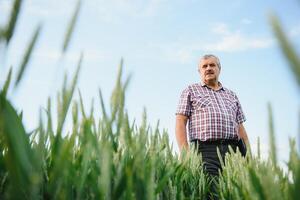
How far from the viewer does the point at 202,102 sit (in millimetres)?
3949

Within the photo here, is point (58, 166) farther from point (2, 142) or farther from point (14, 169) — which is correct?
point (2, 142)

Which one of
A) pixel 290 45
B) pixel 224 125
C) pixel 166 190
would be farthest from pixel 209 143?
pixel 290 45

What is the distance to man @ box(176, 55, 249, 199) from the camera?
374 centimetres

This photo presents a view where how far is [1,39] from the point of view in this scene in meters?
0.49

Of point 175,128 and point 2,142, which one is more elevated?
point 175,128

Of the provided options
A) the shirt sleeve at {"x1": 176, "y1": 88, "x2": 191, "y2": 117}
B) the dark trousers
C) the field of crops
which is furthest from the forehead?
the field of crops

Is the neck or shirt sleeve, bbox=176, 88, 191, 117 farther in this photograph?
the neck

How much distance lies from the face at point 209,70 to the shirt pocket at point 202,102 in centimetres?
27

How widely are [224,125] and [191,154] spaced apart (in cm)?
134

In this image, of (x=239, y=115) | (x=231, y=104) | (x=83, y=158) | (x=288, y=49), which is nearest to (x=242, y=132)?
(x=239, y=115)

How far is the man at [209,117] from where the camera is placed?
3736 mm

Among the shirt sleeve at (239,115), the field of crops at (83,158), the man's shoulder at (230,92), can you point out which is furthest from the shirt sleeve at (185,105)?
the field of crops at (83,158)

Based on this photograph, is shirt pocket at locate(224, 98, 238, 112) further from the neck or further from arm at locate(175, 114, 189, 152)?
arm at locate(175, 114, 189, 152)

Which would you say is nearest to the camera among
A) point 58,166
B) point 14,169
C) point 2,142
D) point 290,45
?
point 290,45
